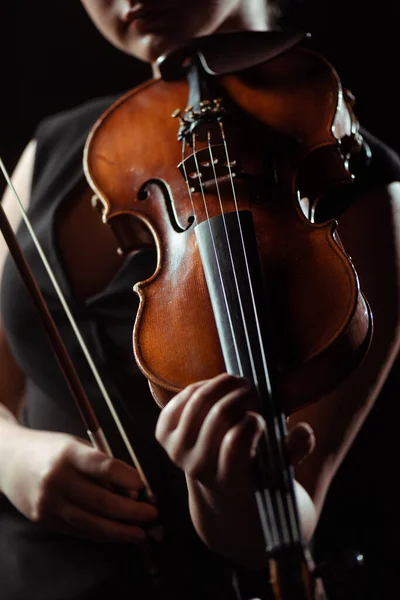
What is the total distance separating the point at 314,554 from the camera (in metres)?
0.70

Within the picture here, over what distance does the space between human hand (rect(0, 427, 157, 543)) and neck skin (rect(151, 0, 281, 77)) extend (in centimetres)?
42

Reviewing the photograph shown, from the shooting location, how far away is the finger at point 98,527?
1.56 ft

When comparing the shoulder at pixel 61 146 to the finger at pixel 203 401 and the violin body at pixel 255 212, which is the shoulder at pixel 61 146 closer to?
the violin body at pixel 255 212

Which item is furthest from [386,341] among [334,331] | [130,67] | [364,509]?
→ [130,67]

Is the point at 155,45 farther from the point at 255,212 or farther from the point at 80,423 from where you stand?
the point at 80,423

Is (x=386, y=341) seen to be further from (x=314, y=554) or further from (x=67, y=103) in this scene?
(x=67, y=103)

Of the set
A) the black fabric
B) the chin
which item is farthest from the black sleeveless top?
the chin

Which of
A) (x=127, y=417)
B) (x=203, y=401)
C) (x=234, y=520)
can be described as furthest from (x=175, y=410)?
(x=127, y=417)

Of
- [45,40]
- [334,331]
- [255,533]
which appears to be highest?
[45,40]

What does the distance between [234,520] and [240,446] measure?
0.36 ft

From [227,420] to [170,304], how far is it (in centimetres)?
12

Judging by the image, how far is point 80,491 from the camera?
48cm

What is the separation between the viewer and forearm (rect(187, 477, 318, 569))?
0.40 metres

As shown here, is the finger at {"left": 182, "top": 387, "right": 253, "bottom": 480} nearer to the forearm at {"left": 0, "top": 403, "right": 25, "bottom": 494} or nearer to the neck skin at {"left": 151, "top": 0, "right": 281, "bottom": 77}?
the forearm at {"left": 0, "top": 403, "right": 25, "bottom": 494}
